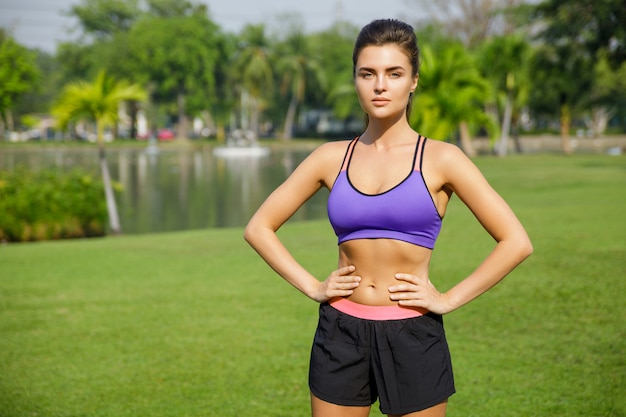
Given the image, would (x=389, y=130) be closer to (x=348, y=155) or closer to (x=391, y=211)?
(x=348, y=155)

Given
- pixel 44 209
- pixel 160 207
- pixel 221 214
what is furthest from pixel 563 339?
pixel 160 207

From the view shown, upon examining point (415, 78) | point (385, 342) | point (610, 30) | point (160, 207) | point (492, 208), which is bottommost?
point (160, 207)

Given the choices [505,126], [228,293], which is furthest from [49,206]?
[505,126]

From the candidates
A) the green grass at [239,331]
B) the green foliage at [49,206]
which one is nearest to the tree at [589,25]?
the green grass at [239,331]

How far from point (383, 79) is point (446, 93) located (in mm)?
36041

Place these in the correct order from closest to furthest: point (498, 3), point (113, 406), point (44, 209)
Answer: point (113, 406) → point (44, 209) → point (498, 3)

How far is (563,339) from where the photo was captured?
7.02 metres

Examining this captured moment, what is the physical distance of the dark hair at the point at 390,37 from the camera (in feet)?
8.79

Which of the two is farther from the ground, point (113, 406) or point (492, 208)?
point (492, 208)

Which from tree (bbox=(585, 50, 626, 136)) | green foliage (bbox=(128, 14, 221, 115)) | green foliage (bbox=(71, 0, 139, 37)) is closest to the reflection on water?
tree (bbox=(585, 50, 626, 136))

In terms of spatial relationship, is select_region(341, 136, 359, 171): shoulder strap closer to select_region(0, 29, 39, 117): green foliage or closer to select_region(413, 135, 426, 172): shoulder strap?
select_region(413, 135, 426, 172): shoulder strap

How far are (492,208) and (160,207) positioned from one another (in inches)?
883

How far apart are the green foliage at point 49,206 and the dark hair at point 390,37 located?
556 inches

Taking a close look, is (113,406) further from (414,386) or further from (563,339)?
(563,339)
